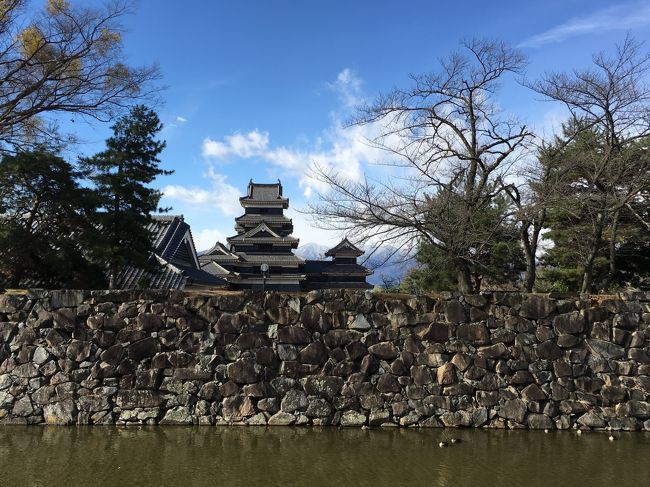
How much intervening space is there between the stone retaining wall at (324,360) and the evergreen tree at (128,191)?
534 cm

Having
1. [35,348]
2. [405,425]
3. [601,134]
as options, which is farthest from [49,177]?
[601,134]

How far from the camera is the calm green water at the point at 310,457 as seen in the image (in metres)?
4.46

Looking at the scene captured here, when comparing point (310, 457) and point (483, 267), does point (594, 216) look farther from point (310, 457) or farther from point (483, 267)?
point (310, 457)

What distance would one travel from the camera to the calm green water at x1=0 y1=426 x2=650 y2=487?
4.46 meters

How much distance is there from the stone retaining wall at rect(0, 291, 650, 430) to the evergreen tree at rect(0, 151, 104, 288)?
16.6ft

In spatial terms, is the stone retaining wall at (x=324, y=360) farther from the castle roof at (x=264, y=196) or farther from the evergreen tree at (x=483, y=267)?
the castle roof at (x=264, y=196)

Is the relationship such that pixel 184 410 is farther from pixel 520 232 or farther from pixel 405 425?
pixel 520 232

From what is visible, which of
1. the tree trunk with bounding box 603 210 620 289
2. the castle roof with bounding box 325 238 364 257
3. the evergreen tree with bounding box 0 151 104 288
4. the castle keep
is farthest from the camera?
the castle roof with bounding box 325 238 364 257

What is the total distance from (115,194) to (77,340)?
22.4ft

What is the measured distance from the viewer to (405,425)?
6398 millimetres

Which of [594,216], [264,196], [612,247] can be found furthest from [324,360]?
[264,196]

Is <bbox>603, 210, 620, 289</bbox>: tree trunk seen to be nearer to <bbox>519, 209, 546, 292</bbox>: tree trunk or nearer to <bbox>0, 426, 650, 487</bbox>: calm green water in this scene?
<bbox>519, 209, 546, 292</bbox>: tree trunk

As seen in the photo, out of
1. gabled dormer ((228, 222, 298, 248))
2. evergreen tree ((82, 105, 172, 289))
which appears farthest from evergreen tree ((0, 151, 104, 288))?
gabled dormer ((228, 222, 298, 248))

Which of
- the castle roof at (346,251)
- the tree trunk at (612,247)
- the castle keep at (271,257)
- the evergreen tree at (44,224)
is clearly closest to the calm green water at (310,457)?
the evergreen tree at (44,224)
